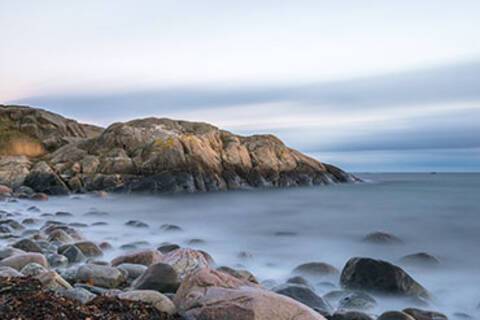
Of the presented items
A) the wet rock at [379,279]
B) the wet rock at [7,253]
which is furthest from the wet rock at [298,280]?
the wet rock at [7,253]

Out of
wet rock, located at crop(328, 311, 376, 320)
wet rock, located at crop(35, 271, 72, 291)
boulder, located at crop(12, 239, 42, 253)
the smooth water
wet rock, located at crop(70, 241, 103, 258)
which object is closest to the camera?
wet rock, located at crop(35, 271, 72, 291)

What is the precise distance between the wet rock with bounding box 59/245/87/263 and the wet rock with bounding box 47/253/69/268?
12.6 inches

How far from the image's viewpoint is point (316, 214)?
20.7m

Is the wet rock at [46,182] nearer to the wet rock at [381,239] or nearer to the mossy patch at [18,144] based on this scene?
the mossy patch at [18,144]

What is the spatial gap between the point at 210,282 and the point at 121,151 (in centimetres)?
2840

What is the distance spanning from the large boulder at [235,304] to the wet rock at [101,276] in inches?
67.4

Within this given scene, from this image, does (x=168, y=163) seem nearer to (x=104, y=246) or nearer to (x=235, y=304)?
(x=104, y=246)

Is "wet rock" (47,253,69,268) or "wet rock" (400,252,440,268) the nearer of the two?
"wet rock" (47,253,69,268)

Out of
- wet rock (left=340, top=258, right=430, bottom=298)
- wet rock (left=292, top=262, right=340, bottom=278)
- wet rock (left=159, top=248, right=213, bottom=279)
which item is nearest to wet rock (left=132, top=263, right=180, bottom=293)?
wet rock (left=159, top=248, right=213, bottom=279)

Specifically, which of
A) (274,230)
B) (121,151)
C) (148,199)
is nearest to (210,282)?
(274,230)

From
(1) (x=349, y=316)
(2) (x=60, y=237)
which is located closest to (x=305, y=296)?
(1) (x=349, y=316)

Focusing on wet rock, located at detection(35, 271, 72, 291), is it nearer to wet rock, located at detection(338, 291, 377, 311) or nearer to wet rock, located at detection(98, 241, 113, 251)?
wet rock, located at detection(338, 291, 377, 311)

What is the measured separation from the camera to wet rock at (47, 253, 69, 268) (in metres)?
7.86

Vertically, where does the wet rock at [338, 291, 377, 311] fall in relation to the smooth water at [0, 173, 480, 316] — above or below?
above
